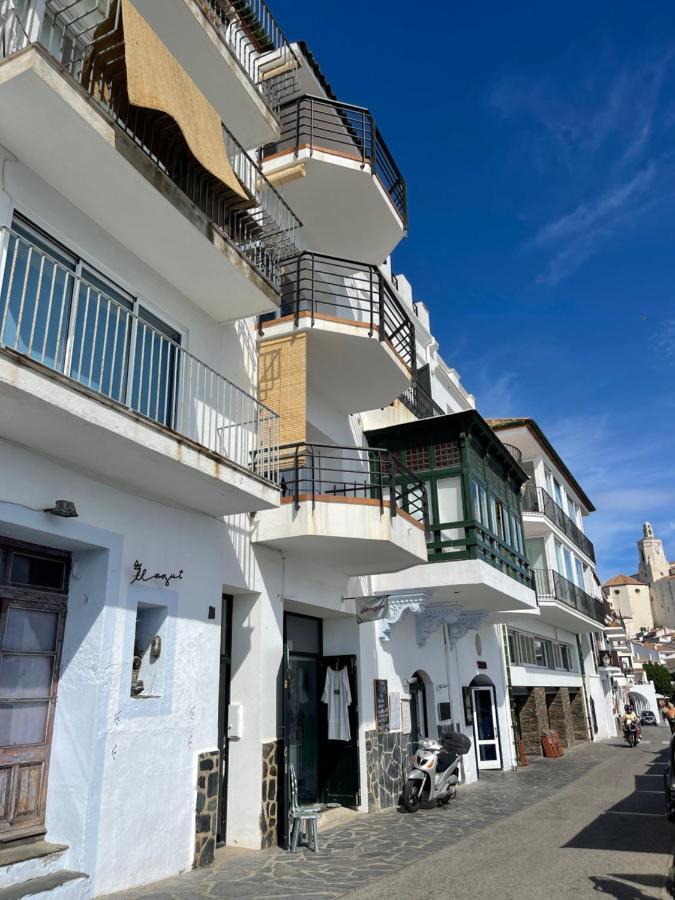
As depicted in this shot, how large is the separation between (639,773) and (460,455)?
10995 millimetres

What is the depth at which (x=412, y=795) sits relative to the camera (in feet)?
40.8

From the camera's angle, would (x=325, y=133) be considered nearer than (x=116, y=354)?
No

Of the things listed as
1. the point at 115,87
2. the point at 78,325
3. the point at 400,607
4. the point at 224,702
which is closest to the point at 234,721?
the point at 224,702

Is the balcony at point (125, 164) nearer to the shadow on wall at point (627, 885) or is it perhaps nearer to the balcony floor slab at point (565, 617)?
the shadow on wall at point (627, 885)

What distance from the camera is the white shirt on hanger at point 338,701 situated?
11930mm

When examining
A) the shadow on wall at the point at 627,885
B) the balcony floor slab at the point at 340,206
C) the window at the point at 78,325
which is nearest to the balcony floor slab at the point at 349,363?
the window at the point at 78,325

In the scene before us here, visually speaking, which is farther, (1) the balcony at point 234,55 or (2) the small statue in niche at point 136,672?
(1) the balcony at point 234,55

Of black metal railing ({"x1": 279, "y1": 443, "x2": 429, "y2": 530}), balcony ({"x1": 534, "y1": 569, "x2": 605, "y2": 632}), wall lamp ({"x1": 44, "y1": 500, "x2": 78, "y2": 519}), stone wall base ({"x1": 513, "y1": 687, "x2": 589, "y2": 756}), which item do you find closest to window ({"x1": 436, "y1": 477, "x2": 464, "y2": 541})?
black metal railing ({"x1": 279, "y1": 443, "x2": 429, "y2": 530})

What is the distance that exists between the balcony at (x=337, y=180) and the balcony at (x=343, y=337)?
3.23 ft

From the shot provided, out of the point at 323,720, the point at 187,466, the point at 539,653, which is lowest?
the point at 323,720

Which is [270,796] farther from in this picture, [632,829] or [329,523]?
[632,829]

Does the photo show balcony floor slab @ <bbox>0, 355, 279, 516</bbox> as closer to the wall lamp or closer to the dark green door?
the wall lamp

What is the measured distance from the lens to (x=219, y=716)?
972 centimetres

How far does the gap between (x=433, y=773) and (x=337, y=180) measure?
11.4 meters
